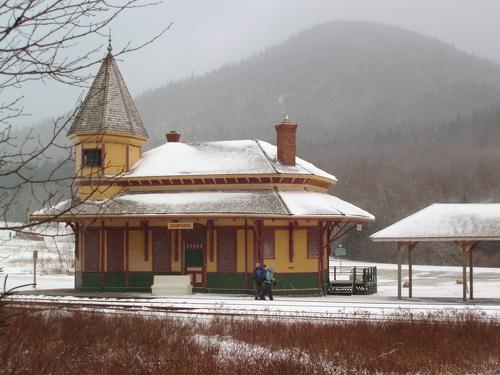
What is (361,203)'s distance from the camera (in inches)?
4306

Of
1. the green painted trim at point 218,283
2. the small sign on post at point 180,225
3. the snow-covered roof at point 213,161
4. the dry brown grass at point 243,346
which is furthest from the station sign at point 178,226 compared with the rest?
the dry brown grass at point 243,346

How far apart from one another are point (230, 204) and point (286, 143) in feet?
15.2

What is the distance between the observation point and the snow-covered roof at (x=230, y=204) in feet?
96.0

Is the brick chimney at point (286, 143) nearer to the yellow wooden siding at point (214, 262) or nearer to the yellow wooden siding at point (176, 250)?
the yellow wooden siding at point (214, 262)

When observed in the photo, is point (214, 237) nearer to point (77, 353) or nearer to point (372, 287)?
point (372, 287)

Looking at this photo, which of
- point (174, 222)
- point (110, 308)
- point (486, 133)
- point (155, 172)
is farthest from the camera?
point (486, 133)

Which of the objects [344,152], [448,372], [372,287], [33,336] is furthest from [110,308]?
[344,152]

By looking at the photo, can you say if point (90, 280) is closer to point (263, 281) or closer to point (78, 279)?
point (78, 279)

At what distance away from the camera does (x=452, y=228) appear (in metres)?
27.1

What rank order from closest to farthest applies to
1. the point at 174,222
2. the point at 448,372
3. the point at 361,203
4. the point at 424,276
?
the point at 448,372, the point at 174,222, the point at 424,276, the point at 361,203

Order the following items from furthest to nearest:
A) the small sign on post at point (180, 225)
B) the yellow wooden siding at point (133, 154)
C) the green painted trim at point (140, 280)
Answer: the yellow wooden siding at point (133, 154) → the green painted trim at point (140, 280) → the small sign on post at point (180, 225)

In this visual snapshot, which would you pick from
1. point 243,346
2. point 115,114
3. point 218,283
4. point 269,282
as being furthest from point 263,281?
point 243,346

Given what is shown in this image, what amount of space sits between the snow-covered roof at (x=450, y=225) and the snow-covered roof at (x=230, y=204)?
115 inches

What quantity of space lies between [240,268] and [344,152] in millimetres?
128667
